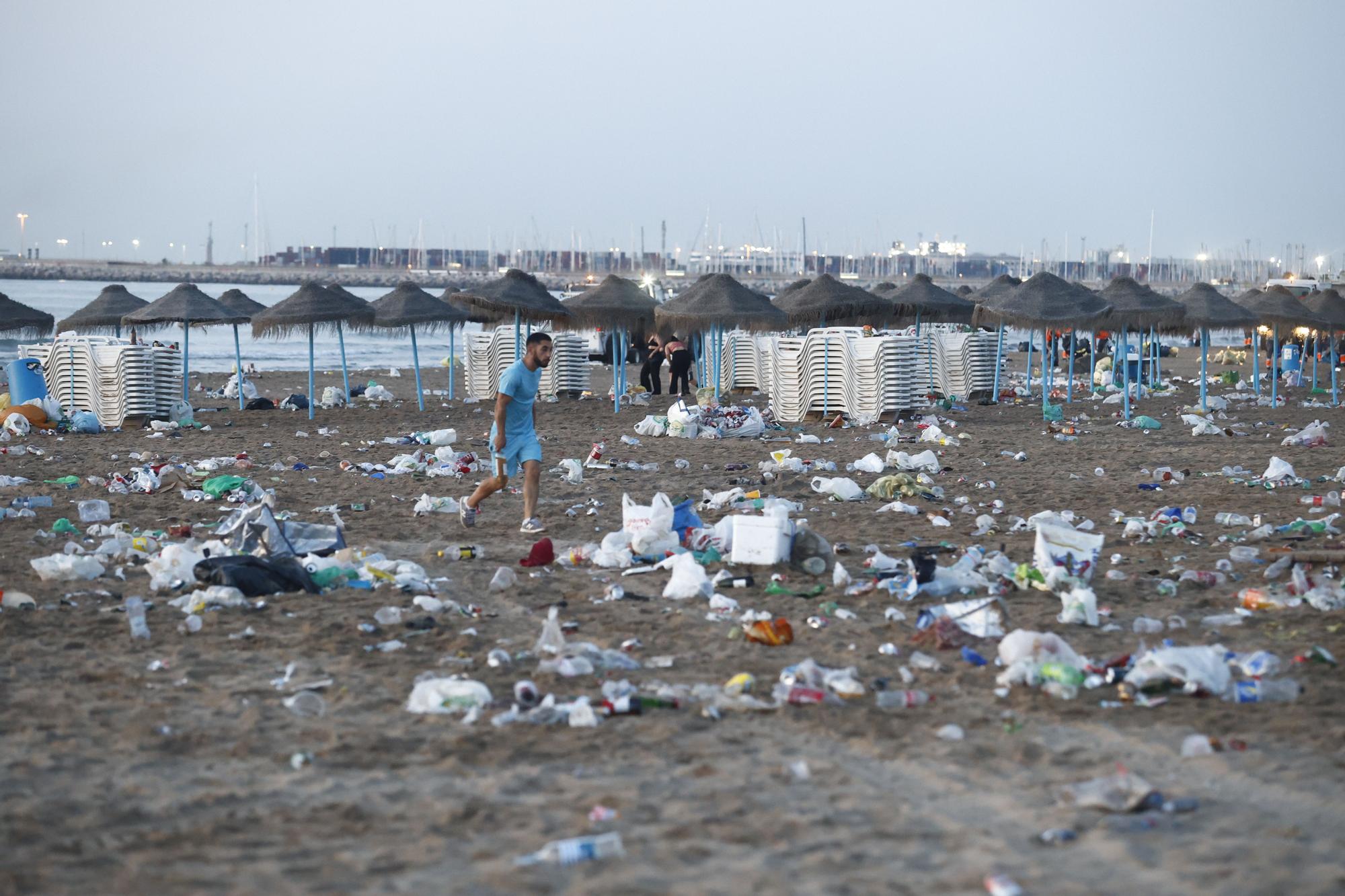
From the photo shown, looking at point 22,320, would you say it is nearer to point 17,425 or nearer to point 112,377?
point 112,377

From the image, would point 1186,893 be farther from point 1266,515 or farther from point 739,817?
point 1266,515

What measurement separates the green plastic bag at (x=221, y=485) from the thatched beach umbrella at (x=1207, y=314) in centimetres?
1334

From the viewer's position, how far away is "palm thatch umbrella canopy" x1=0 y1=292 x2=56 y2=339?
18516 millimetres

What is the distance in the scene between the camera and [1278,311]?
64.6 ft

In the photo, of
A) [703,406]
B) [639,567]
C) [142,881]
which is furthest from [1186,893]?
[703,406]

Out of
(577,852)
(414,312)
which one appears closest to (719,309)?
(414,312)

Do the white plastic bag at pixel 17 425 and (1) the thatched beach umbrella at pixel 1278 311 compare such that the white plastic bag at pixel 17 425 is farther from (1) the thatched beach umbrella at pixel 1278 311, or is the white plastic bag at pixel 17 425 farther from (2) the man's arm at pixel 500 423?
(1) the thatched beach umbrella at pixel 1278 311

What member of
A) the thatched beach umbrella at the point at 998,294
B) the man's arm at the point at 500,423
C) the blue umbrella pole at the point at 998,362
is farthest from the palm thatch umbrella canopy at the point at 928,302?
the man's arm at the point at 500,423

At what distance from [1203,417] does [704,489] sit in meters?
9.05

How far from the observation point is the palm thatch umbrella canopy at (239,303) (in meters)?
21.4

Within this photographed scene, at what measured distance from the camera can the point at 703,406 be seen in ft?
49.4

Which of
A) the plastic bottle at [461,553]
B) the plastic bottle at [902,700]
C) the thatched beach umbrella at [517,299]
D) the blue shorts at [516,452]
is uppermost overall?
the thatched beach umbrella at [517,299]

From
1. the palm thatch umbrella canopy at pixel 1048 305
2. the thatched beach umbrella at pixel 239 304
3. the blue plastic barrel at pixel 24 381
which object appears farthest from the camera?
the thatched beach umbrella at pixel 239 304

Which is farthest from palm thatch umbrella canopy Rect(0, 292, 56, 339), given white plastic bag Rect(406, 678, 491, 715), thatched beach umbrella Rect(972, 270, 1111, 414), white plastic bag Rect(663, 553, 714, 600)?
white plastic bag Rect(406, 678, 491, 715)
